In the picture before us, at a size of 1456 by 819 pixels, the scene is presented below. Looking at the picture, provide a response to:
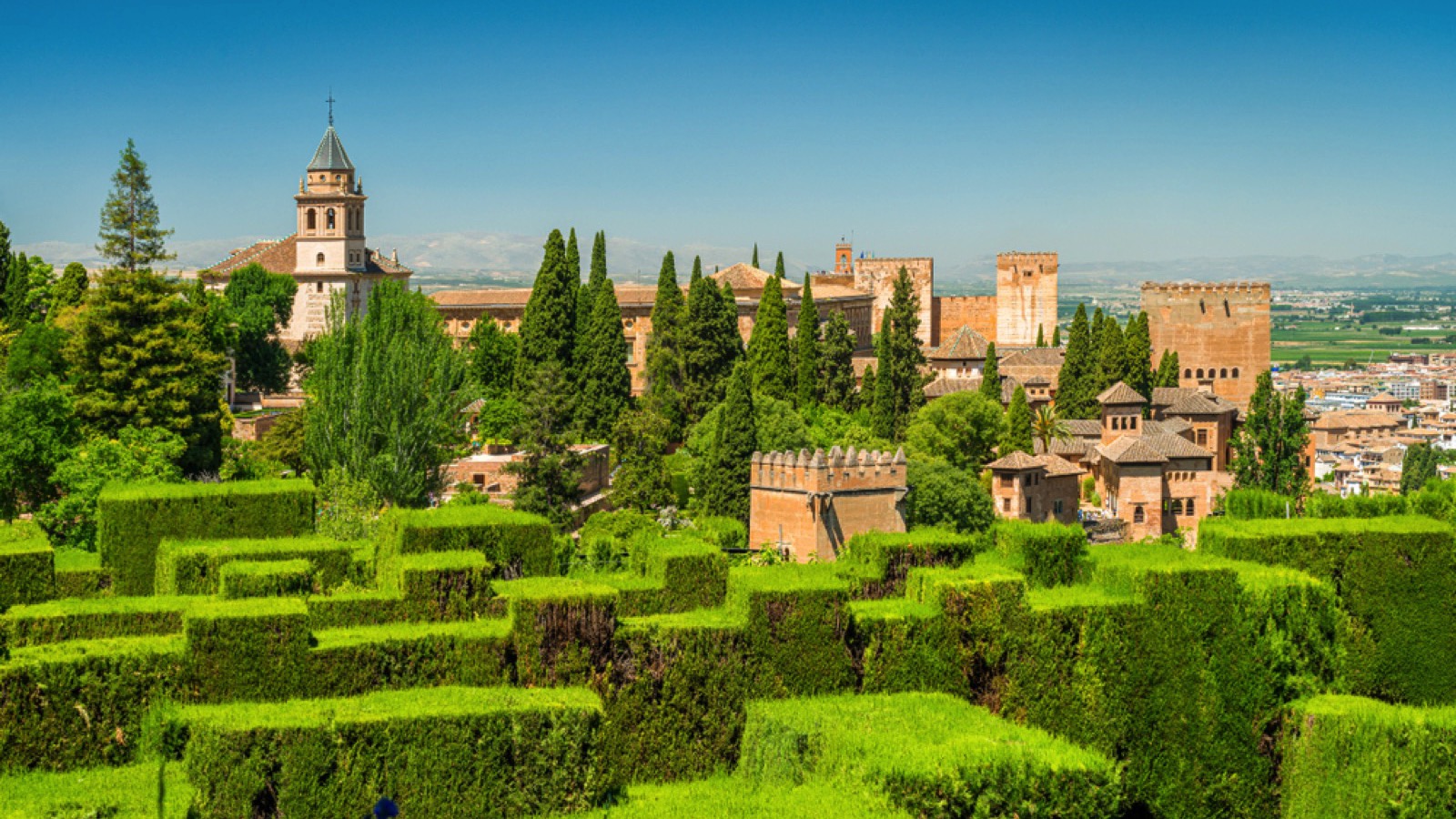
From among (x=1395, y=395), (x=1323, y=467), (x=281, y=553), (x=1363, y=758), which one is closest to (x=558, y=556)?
(x=281, y=553)

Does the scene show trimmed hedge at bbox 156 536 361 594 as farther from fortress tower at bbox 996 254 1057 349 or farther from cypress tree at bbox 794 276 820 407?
fortress tower at bbox 996 254 1057 349

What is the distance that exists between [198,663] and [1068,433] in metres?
39.1

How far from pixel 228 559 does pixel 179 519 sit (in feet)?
7.73

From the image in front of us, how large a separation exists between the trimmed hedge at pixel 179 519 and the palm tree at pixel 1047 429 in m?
31.5

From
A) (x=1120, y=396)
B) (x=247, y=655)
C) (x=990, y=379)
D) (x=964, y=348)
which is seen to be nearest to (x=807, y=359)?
(x=990, y=379)

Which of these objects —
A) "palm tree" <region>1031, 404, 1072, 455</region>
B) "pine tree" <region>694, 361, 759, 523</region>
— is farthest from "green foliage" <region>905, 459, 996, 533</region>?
"palm tree" <region>1031, 404, 1072, 455</region>

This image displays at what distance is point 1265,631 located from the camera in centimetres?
1401

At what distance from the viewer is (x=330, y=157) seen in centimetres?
6606

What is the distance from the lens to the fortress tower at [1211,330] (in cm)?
6150

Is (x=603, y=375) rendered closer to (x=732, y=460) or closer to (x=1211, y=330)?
(x=732, y=460)

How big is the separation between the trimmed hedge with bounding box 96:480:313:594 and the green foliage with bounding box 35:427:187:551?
178 inches

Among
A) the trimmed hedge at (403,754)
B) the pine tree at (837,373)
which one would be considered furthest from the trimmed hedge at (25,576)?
the pine tree at (837,373)

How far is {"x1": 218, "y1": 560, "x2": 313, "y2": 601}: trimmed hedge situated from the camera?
12555mm

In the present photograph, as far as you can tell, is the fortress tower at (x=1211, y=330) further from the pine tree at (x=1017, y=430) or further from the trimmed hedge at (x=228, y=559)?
the trimmed hedge at (x=228, y=559)
